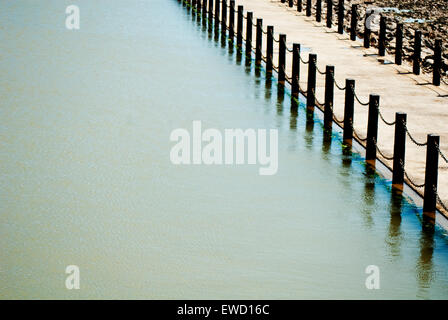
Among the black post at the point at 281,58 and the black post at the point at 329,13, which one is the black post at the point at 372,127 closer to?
the black post at the point at 281,58

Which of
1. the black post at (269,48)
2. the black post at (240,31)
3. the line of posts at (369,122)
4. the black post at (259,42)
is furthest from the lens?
the black post at (240,31)

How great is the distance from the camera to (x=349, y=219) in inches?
461

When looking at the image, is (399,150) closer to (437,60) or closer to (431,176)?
(431,176)

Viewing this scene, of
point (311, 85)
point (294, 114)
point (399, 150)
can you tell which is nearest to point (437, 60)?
point (311, 85)

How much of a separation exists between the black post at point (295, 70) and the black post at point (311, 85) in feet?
3.37

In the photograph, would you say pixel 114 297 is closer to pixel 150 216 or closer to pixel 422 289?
pixel 150 216

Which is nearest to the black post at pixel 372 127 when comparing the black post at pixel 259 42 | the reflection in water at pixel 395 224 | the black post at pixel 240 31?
the reflection in water at pixel 395 224

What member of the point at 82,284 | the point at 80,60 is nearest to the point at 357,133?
the point at 82,284

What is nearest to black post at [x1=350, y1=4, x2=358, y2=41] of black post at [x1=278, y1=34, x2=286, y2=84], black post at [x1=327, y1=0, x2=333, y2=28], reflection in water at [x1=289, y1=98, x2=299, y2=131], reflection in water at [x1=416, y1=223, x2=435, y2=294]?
black post at [x1=327, y1=0, x2=333, y2=28]

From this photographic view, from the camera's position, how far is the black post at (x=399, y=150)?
12078 millimetres

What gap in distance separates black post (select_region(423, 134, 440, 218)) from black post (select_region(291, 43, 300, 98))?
7.08 m

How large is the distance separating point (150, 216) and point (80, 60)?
11074 millimetres

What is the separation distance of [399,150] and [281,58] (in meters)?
7.46

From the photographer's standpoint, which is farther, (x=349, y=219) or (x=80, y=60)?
(x=80, y=60)
